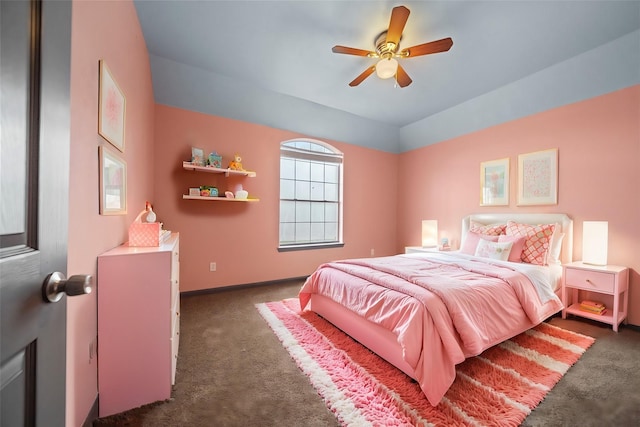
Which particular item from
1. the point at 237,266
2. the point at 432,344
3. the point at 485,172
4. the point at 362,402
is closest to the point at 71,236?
the point at 362,402

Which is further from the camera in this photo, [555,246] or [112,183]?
[555,246]

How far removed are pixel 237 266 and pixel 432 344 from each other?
2.84 metres

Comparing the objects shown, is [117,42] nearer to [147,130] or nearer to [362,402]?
[147,130]

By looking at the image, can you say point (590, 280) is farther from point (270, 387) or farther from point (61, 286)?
point (61, 286)

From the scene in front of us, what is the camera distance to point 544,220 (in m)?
3.10

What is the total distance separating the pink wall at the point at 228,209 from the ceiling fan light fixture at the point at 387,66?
1886 mm

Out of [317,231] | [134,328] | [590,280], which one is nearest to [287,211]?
[317,231]

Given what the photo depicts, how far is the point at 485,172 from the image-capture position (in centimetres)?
378

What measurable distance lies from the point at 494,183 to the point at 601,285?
165 centimetres

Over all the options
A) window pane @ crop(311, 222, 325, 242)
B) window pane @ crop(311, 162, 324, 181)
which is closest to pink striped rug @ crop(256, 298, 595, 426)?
window pane @ crop(311, 222, 325, 242)

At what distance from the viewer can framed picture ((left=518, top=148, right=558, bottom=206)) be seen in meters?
3.10

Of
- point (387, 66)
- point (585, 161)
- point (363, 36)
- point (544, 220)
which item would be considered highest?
point (363, 36)

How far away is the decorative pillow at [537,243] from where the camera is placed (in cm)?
282

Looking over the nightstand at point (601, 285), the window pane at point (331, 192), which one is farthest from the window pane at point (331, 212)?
the nightstand at point (601, 285)
